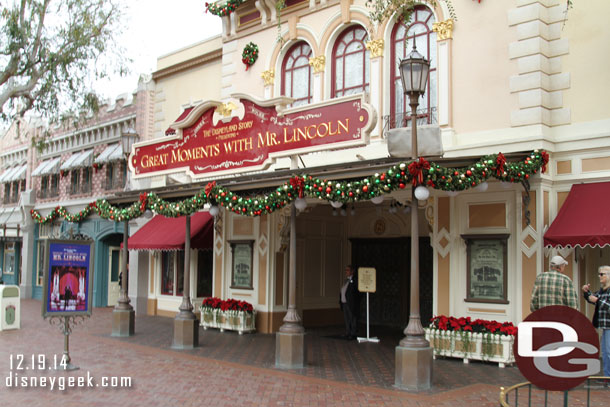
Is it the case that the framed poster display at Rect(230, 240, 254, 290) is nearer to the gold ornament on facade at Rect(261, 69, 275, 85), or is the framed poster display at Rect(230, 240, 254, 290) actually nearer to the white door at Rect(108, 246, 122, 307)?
the gold ornament on facade at Rect(261, 69, 275, 85)

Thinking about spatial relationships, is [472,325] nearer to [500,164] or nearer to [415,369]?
[415,369]

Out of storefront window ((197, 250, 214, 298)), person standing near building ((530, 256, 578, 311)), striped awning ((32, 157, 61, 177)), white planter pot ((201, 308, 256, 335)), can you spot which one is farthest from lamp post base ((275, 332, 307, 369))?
striped awning ((32, 157, 61, 177))

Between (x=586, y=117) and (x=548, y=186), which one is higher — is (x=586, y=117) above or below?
above

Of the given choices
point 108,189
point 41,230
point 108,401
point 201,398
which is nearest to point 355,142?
point 201,398

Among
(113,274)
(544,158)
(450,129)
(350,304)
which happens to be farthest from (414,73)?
(113,274)

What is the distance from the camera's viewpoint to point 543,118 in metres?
11.6

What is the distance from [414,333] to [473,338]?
91.4 inches


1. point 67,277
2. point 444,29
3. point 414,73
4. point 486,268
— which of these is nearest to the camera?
point 414,73

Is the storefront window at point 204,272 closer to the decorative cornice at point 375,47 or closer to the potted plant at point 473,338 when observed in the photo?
the decorative cornice at point 375,47

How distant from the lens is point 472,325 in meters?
11.4

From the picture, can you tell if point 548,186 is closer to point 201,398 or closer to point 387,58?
point 387,58

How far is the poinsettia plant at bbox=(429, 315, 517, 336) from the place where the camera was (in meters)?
11.1

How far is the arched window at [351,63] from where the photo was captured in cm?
1474

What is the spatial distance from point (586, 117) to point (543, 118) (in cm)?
73
